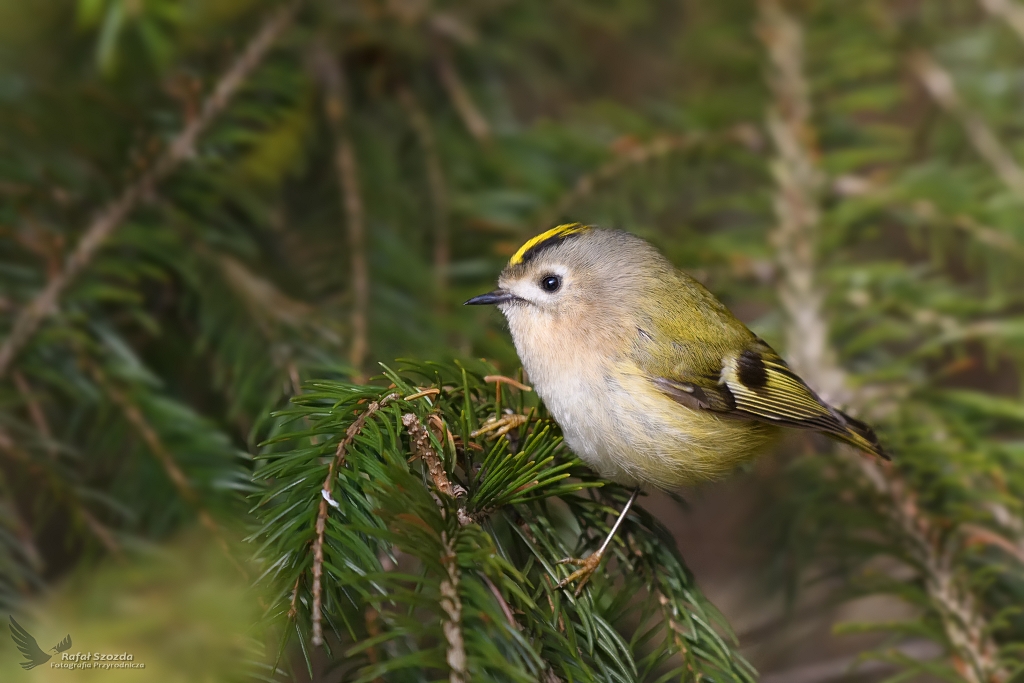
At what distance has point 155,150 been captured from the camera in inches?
57.8

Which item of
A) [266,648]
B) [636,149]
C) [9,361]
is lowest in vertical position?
[266,648]

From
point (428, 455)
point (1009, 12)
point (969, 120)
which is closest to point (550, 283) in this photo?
point (428, 455)

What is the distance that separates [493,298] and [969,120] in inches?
51.9

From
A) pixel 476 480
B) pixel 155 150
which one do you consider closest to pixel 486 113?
pixel 155 150

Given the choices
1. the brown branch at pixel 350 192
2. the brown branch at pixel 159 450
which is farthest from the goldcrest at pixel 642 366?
the brown branch at pixel 159 450

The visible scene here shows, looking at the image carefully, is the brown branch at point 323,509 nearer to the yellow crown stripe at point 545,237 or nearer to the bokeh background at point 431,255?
the bokeh background at point 431,255

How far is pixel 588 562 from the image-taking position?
996mm

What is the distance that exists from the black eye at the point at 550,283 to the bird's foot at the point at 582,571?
0.53 metres

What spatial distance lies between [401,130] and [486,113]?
238 millimetres

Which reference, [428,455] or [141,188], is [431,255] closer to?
[141,188]

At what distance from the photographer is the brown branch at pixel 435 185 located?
167cm

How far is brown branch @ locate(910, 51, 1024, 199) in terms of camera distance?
6.00ft

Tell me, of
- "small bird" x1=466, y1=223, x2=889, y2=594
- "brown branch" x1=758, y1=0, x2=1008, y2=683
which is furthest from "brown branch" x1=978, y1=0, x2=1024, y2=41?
"small bird" x1=466, y1=223, x2=889, y2=594

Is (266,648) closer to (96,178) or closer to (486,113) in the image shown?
(96,178)
